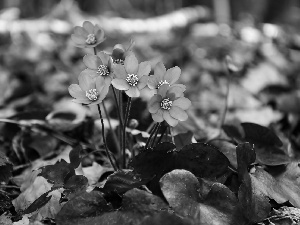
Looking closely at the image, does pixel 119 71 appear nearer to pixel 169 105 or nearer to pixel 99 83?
pixel 99 83

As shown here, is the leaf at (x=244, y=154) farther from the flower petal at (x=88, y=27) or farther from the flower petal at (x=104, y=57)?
the flower petal at (x=88, y=27)

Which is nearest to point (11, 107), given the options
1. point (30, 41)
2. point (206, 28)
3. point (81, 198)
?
point (81, 198)

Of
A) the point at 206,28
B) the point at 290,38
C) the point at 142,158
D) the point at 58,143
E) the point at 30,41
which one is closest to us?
the point at 142,158

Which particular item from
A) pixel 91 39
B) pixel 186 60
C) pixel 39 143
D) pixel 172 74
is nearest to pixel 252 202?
pixel 172 74

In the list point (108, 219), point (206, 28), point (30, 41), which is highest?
point (108, 219)

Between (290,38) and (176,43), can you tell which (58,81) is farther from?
(290,38)

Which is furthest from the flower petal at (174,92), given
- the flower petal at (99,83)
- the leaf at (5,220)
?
the leaf at (5,220)

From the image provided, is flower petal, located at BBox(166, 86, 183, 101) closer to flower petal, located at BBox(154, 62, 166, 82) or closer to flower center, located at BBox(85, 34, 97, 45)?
flower petal, located at BBox(154, 62, 166, 82)

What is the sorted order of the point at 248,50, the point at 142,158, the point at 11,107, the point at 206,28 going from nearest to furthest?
the point at 142,158
the point at 11,107
the point at 248,50
the point at 206,28
